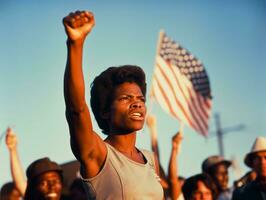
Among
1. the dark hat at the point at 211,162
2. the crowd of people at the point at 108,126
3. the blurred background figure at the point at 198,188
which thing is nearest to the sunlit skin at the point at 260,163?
the blurred background figure at the point at 198,188

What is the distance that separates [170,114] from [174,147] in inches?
107

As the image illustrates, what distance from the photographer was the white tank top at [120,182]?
4.39 m

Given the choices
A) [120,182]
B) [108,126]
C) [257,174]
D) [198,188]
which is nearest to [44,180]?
[198,188]

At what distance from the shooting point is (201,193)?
8125mm

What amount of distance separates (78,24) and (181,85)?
9421mm

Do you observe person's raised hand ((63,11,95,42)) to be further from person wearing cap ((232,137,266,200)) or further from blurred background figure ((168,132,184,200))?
blurred background figure ((168,132,184,200))

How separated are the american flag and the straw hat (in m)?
3.98

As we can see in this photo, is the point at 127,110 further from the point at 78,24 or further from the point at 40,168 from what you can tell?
the point at 40,168

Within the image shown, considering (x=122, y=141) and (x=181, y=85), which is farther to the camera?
(x=181, y=85)

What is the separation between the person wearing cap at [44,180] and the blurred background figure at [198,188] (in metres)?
1.27

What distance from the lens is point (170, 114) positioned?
494 inches

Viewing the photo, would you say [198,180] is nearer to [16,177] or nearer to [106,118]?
[16,177]

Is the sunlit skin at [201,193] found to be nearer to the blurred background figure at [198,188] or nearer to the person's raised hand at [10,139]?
the blurred background figure at [198,188]

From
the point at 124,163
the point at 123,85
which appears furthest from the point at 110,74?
the point at 124,163
